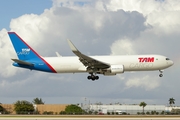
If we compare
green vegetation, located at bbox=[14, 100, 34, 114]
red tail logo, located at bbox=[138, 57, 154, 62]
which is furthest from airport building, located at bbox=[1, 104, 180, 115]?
red tail logo, located at bbox=[138, 57, 154, 62]

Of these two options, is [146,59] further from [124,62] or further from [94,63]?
[94,63]

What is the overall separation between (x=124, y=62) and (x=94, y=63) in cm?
510

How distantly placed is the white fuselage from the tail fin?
331cm

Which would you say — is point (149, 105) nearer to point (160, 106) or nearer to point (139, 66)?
point (160, 106)

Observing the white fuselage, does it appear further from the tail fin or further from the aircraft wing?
the tail fin

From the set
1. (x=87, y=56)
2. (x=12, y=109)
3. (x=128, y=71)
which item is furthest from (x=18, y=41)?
(x=12, y=109)

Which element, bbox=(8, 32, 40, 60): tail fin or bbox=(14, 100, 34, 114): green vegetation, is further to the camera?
bbox=(14, 100, 34, 114): green vegetation

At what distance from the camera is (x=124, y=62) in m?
73.8

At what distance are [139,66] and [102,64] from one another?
6279 mm

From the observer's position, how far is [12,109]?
443ft

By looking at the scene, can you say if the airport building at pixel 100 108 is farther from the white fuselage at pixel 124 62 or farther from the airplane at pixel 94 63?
the white fuselage at pixel 124 62

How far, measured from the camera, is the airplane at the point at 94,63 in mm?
73562

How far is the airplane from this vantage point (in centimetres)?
7356

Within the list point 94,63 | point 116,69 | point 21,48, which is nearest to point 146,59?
point 116,69
